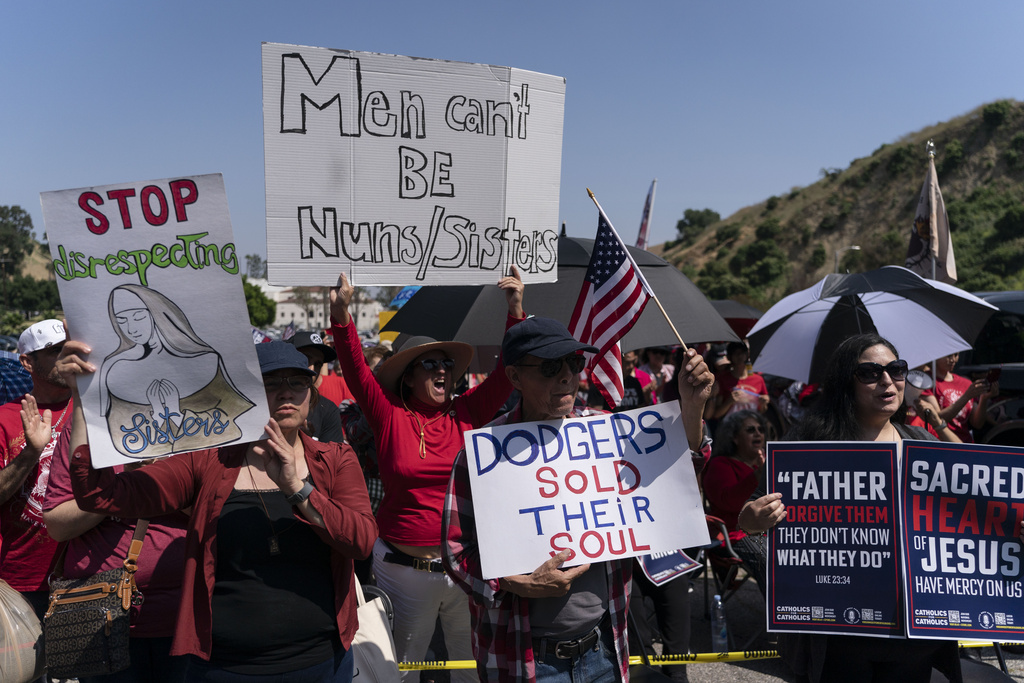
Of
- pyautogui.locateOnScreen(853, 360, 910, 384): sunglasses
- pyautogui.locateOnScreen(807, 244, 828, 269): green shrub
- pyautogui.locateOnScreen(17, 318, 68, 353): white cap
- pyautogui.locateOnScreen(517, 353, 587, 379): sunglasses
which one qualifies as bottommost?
pyautogui.locateOnScreen(853, 360, 910, 384): sunglasses

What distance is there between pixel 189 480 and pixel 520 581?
121 cm

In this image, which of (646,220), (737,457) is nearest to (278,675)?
(737,457)

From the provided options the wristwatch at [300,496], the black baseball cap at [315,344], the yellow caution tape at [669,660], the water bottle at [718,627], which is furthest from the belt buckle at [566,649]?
the black baseball cap at [315,344]

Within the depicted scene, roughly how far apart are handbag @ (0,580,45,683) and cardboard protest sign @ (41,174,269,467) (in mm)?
1394

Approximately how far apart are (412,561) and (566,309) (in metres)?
1.95

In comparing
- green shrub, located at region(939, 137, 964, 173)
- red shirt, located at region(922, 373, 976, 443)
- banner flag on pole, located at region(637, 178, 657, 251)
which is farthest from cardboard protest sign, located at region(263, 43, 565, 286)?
green shrub, located at region(939, 137, 964, 173)

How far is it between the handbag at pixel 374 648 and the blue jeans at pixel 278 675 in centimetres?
51

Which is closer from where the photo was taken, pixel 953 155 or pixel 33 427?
pixel 33 427

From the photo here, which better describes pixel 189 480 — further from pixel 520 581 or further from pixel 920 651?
pixel 920 651

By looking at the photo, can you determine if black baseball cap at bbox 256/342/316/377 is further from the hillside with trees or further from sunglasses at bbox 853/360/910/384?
the hillside with trees

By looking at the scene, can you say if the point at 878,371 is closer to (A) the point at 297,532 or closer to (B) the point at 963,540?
(B) the point at 963,540

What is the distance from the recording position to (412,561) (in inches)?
145

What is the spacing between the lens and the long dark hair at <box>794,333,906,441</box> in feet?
9.43

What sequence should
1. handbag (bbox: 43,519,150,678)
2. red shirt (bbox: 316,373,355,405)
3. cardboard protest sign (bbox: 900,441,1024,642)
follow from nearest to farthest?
cardboard protest sign (bbox: 900,441,1024,642)
handbag (bbox: 43,519,150,678)
red shirt (bbox: 316,373,355,405)
